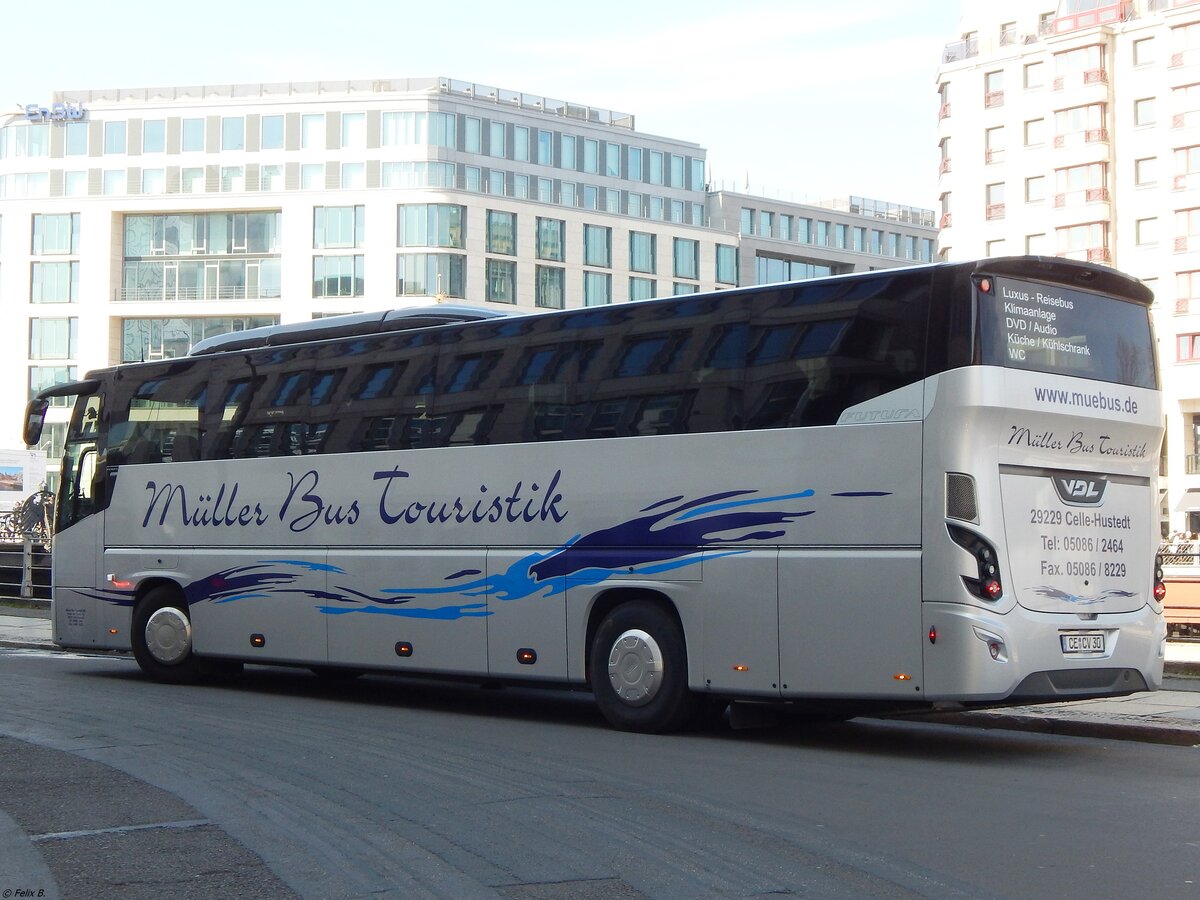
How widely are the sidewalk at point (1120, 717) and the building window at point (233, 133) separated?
71956 millimetres

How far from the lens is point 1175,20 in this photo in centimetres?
6712

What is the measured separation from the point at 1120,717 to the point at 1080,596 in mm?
2210

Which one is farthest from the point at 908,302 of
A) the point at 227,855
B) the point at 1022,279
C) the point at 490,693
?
the point at 490,693

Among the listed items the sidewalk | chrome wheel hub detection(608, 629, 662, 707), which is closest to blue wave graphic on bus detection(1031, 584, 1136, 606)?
the sidewalk

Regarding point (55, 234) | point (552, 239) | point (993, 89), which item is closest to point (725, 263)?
point (552, 239)

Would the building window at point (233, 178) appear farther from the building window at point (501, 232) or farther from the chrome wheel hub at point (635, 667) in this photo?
the chrome wheel hub at point (635, 667)

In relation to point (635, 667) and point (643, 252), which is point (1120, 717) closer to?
point (635, 667)

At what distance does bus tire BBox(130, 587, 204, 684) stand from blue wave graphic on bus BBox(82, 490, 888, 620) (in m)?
1.42

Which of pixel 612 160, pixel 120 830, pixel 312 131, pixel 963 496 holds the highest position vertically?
pixel 612 160

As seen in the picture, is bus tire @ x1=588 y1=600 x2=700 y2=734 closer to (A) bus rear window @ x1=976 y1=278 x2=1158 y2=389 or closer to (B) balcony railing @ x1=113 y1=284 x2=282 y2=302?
(A) bus rear window @ x1=976 y1=278 x2=1158 y2=389

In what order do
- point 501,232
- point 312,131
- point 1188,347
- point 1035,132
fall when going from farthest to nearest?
point 501,232
point 312,131
point 1035,132
point 1188,347

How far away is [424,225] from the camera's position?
79.9 metres

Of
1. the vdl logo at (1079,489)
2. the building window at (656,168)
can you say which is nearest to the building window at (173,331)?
the building window at (656,168)

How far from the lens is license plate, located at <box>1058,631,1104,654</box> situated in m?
11.2
